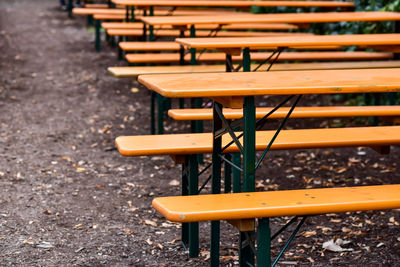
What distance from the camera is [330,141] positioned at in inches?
155

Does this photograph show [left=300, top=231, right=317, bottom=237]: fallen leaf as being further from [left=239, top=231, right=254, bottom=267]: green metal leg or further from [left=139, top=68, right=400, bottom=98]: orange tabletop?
[left=139, top=68, right=400, bottom=98]: orange tabletop

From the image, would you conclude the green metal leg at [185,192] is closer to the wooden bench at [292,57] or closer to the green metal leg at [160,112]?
the green metal leg at [160,112]

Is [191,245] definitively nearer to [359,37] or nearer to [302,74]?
[302,74]

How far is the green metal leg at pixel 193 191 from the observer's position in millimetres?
3701

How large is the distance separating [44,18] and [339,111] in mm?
8830

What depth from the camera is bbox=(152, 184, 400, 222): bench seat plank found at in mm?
2760

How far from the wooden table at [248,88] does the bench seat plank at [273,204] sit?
0.12 metres

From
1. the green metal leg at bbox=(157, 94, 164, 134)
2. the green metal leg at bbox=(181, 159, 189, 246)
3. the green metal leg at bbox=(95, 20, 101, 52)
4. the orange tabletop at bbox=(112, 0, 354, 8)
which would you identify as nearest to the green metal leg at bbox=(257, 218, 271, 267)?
the green metal leg at bbox=(181, 159, 189, 246)

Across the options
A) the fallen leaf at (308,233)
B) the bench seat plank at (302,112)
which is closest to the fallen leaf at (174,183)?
the bench seat plank at (302,112)

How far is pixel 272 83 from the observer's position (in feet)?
9.99

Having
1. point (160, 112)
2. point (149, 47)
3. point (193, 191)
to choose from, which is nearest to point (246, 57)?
point (160, 112)

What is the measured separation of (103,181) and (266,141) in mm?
1721

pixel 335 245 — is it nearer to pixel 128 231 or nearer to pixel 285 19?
pixel 128 231

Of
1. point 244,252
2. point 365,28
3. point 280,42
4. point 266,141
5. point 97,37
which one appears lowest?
point 244,252
